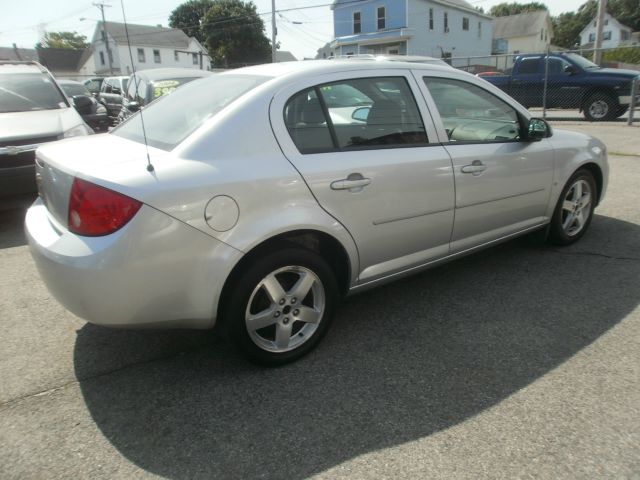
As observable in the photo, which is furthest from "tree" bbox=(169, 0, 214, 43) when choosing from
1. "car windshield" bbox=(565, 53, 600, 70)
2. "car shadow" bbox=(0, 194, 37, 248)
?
"car shadow" bbox=(0, 194, 37, 248)

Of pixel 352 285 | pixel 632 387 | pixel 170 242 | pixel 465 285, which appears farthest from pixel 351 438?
pixel 465 285

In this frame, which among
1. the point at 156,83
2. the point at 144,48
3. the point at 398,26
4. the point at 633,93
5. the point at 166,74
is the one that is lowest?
the point at 633,93

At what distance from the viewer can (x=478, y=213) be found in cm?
356

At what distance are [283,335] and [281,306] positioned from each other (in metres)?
0.18

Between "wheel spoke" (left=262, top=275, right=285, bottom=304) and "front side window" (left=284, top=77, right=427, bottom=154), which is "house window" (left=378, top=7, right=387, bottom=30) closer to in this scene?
"front side window" (left=284, top=77, right=427, bottom=154)

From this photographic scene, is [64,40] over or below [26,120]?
over

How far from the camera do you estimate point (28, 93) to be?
691cm

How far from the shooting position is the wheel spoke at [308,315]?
282 centimetres

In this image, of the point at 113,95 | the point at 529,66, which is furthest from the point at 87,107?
the point at 529,66

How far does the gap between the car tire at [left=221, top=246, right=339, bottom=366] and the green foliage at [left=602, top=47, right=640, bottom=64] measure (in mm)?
35492

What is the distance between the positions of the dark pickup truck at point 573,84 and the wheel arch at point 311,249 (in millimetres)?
12334

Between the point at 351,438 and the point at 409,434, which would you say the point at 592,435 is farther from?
the point at 351,438

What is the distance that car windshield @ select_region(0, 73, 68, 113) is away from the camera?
6.59 m

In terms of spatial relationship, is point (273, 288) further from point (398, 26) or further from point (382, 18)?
point (382, 18)
